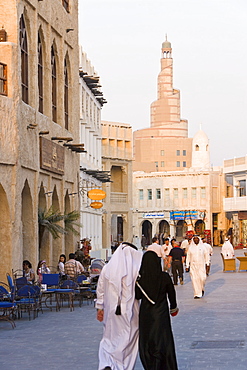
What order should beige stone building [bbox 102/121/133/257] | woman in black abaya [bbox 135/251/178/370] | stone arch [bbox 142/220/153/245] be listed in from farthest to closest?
stone arch [bbox 142/220/153/245], beige stone building [bbox 102/121/133/257], woman in black abaya [bbox 135/251/178/370]

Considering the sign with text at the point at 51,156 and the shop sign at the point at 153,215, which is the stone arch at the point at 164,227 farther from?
the sign with text at the point at 51,156

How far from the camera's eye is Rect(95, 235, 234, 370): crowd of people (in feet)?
30.7

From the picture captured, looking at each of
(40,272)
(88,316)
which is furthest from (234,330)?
(40,272)

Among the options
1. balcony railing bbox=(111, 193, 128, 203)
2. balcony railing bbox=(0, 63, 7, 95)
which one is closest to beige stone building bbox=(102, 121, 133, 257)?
balcony railing bbox=(111, 193, 128, 203)

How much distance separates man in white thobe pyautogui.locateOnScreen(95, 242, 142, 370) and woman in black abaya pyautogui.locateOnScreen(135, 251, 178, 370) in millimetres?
213

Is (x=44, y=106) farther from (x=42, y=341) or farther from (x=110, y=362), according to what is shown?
(x=110, y=362)

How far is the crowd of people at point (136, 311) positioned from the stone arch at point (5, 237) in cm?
1145

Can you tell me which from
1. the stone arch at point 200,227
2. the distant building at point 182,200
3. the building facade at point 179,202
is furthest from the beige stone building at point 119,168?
the stone arch at point 200,227

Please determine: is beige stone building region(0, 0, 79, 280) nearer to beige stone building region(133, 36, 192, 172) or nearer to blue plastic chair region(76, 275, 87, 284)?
blue plastic chair region(76, 275, 87, 284)

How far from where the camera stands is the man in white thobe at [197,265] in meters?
22.2

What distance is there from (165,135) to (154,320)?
13313 cm

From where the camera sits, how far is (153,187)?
95.5 m

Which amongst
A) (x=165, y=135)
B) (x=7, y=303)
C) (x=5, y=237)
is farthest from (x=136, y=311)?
(x=165, y=135)

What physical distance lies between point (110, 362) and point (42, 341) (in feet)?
13.5
